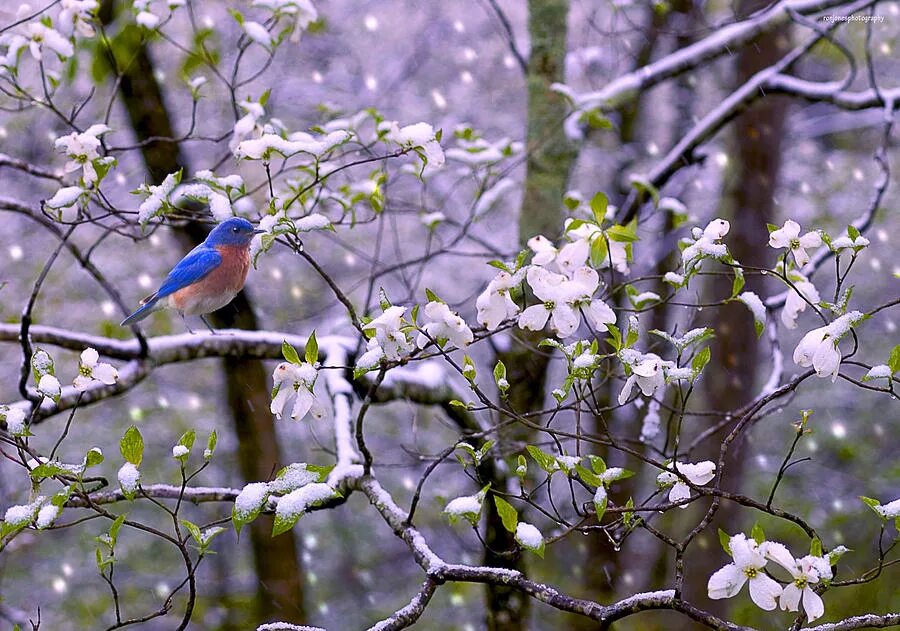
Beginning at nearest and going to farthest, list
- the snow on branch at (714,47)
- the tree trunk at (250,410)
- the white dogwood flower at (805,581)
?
the white dogwood flower at (805,581) → the snow on branch at (714,47) → the tree trunk at (250,410)

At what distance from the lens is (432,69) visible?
6762mm

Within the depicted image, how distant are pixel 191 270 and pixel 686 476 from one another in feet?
2.73

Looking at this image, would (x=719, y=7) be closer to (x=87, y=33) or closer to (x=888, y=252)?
(x=888, y=252)

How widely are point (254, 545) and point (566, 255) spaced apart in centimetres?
368

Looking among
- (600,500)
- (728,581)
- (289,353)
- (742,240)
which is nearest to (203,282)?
(289,353)

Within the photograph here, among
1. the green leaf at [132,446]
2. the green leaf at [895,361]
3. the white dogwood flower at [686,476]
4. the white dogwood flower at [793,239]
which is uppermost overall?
the white dogwood flower at [793,239]

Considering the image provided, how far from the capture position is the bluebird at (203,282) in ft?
3.61

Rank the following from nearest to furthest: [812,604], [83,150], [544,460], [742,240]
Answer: [812,604] < [544,460] < [83,150] < [742,240]

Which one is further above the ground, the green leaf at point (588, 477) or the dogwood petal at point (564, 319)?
the dogwood petal at point (564, 319)

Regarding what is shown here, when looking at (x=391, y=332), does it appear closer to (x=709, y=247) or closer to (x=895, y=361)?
(x=709, y=247)

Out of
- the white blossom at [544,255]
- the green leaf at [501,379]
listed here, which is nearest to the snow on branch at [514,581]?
the green leaf at [501,379]

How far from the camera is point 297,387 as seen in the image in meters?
1.35

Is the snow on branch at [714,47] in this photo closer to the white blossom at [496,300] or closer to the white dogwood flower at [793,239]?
the white dogwood flower at [793,239]

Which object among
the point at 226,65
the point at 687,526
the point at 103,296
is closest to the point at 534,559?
the point at 687,526
